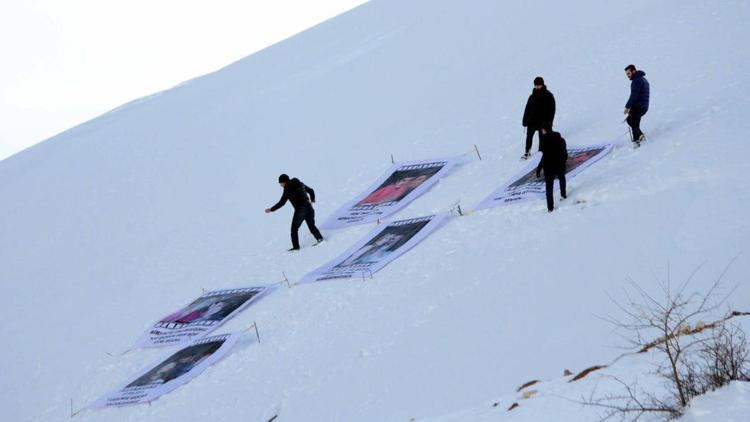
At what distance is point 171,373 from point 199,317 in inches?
53.5

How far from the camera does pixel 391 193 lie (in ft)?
38.1

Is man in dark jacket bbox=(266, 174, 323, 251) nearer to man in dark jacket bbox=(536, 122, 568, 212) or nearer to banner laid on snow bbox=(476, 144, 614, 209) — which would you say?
banner laid on snow bbox=(476, 144, 614, 209)

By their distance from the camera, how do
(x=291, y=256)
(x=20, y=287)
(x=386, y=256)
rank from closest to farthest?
(x=386, y=256), (x=291, y=256), (x=20, y=287)

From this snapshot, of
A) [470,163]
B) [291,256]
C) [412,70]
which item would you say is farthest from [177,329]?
[412,70]

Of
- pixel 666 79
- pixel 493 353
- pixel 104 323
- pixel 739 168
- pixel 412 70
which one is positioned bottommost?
pixel 493 353

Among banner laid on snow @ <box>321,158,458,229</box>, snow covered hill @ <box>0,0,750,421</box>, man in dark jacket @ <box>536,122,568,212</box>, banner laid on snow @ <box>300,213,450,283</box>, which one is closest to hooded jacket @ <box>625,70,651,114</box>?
snow covered hill @ <box>0,0,750,421</box>

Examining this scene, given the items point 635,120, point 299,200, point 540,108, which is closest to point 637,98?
point 635,120

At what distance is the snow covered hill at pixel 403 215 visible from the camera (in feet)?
21.3

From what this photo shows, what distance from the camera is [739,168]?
7.36 meters

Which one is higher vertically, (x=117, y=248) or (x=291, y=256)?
(x=117, y=248)

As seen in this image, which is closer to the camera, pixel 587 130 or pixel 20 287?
pixel 587 130

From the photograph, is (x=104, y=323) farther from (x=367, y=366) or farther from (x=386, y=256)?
(x=367, y=366)

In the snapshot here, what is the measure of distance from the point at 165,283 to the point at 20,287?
12.8 feet

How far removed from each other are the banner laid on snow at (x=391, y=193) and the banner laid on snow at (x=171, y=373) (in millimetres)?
2950
